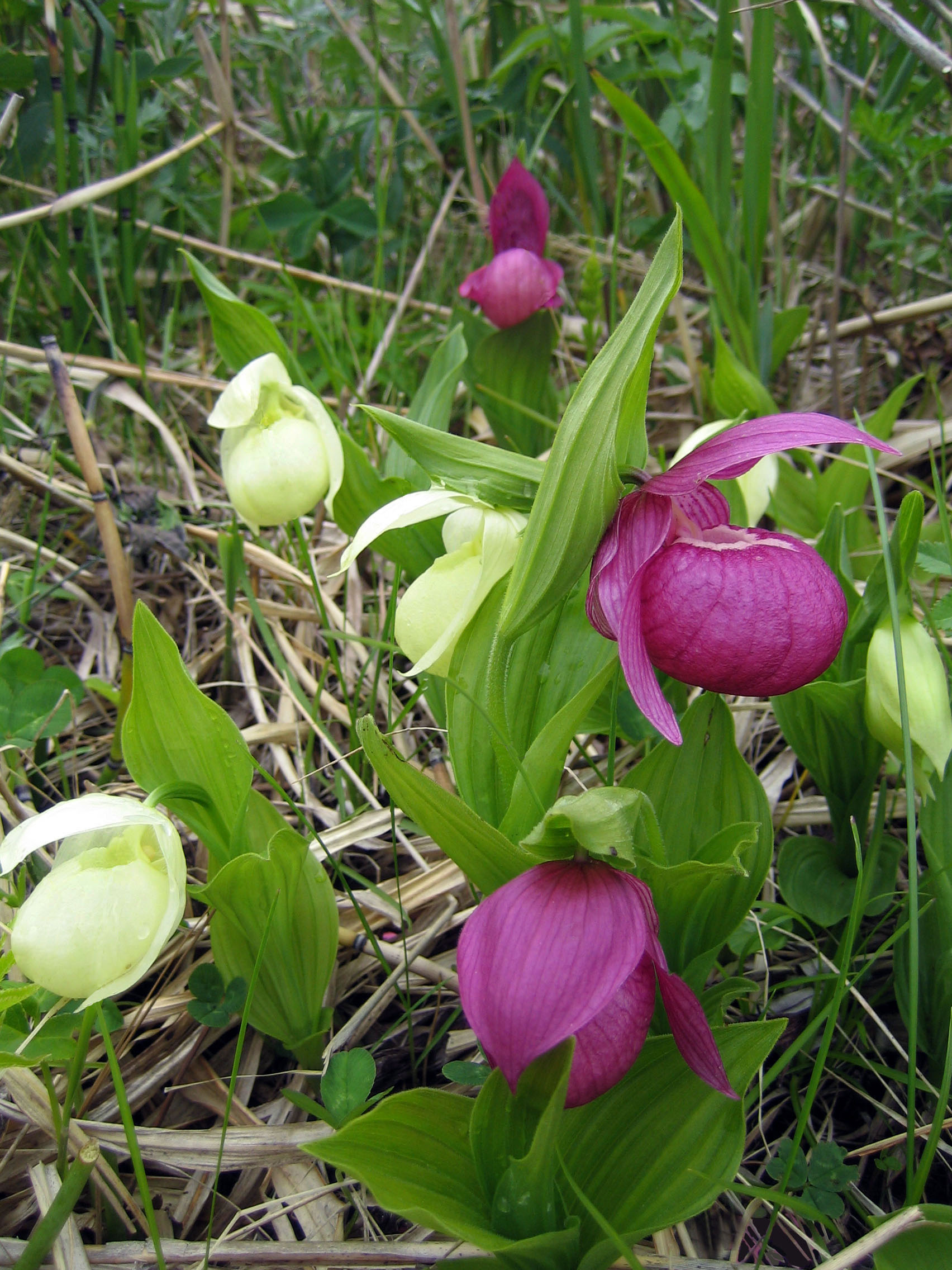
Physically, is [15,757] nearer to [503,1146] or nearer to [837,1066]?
[503,1146]

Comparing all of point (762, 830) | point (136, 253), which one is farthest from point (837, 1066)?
point (136, 253)

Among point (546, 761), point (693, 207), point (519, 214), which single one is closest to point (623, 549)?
point (546, 761)

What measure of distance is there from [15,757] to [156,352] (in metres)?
1.54

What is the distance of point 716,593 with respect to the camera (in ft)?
2.62

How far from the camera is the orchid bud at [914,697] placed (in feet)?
3.19

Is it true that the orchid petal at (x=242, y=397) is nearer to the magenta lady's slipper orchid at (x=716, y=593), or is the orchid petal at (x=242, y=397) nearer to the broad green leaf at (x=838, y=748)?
the magenta lady's slipper orchid at (x=716, y=593)

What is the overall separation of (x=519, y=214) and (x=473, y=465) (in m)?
1.24

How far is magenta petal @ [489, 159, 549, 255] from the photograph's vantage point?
189cm

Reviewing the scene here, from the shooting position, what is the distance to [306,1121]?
1038mm

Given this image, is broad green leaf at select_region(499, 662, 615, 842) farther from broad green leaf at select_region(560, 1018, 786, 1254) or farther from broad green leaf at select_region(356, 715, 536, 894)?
broad green leaf at select_region(560, 1018, 786, 1254)

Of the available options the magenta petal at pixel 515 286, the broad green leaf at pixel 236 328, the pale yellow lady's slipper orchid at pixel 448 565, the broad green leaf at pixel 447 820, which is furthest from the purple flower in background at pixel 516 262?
the broad green leaf at pixel 447 820

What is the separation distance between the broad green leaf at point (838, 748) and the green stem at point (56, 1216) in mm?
919

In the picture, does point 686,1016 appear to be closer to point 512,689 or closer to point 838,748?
point 512,689

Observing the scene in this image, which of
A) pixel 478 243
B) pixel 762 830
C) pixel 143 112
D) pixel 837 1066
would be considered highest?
pixel 143 112
